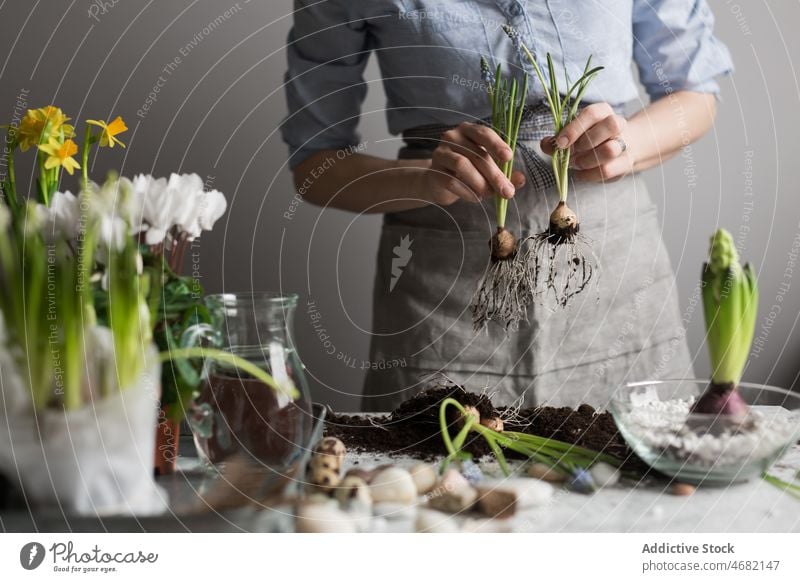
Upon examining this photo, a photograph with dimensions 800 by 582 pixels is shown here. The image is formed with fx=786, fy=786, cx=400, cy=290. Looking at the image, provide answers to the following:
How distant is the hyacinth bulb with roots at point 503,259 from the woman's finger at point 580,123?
0.17 ft

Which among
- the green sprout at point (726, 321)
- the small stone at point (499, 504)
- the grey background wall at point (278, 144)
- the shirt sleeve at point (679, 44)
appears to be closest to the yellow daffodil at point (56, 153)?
the small stone at point (499, 504)

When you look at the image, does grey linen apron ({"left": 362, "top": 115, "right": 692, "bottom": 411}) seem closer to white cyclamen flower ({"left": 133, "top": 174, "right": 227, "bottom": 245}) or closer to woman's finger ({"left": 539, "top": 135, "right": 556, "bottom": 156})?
woman's finger ({"left": 539, "top": 135, "right": 556, "bottom": 156})

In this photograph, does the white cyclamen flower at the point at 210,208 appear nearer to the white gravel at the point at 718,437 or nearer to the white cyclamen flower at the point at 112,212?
the white cyclamen flower at the point at 112,212

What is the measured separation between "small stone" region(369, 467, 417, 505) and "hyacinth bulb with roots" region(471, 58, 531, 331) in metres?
0.36

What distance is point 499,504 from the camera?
55 centimetres

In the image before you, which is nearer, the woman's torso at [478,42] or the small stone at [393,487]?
the small stone at [393,487]

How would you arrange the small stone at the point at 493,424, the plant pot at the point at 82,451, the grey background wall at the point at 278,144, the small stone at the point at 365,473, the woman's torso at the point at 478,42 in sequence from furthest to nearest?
the grey background wall at the point at 278,144, the woman's torso at the point at 478,42, the small stone at the point at 493,424, the small stone at the point at 365,473, the plant pot at the point at 82,451

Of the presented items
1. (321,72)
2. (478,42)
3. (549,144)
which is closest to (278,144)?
(321,72)

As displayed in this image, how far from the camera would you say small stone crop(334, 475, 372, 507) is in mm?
543

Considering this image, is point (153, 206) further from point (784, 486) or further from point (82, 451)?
point (784, 486)

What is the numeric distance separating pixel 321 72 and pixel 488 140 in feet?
0.89

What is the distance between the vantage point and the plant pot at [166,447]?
1.85 ft

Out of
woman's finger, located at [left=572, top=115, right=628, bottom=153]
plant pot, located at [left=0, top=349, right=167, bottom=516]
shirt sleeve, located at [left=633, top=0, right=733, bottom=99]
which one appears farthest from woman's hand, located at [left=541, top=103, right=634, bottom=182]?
plant pot, located at [left=0, top=349, right=167, bottom=516]
